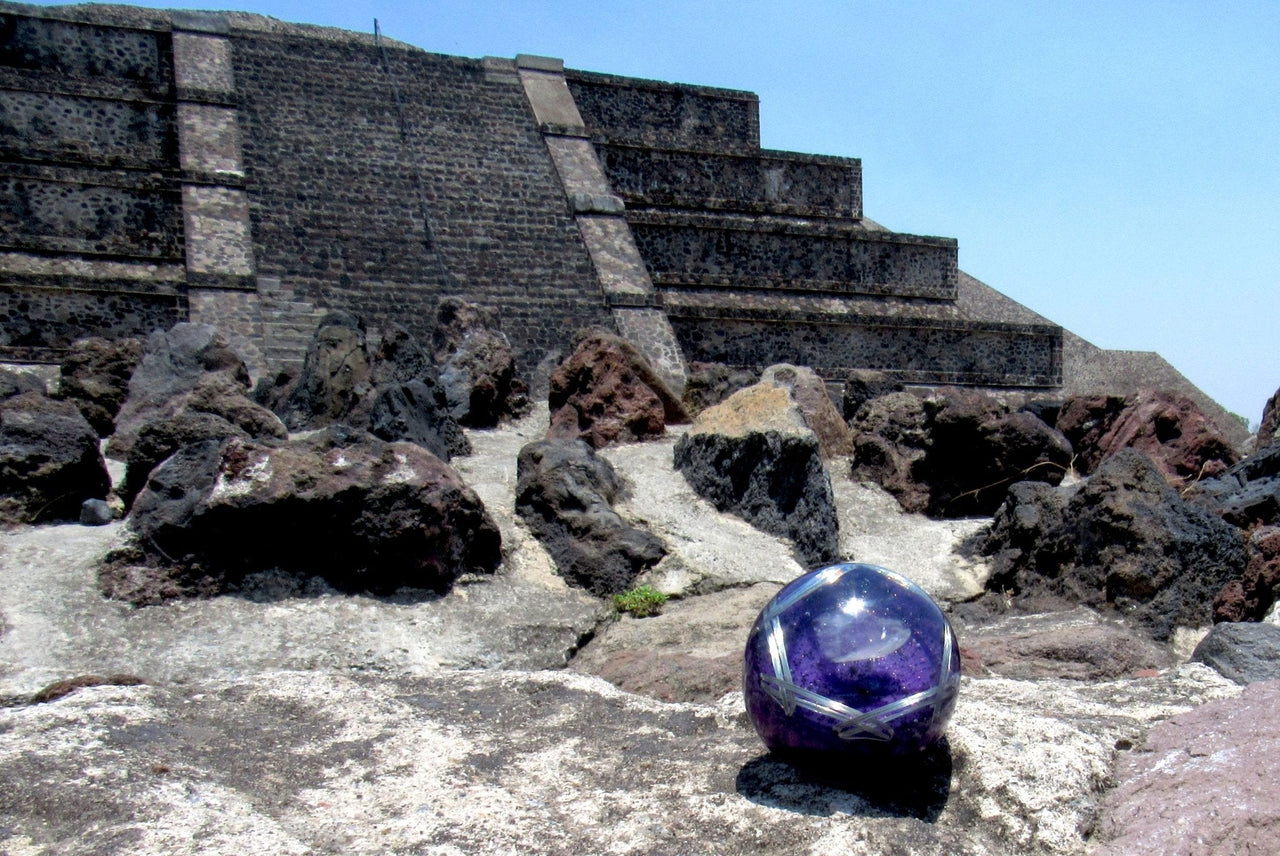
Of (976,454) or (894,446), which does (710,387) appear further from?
(976,454)

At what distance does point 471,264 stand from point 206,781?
12918 millimetres

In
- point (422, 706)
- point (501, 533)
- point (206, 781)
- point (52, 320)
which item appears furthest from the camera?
point (52, 320)

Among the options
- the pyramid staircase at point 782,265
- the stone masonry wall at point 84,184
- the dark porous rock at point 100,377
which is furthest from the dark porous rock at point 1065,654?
the stone masonry wall at point 84,184

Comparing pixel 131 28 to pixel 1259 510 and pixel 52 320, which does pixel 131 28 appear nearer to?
pixel 52 320

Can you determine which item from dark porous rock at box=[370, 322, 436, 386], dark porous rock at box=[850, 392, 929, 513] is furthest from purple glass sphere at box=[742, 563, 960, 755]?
dark porous rock at box=[370, 322, 436, 386]

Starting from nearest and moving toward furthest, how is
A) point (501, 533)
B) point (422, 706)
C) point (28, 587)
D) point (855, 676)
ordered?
point (855, 676) → point (422, 706) → point (28, 587) → point (501, 533)

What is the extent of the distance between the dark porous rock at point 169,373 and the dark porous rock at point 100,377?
32 cm

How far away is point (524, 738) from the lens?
3.93 meters

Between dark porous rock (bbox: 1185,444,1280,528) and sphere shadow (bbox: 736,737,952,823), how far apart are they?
461 centimetres

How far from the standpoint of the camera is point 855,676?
3131 millimetres

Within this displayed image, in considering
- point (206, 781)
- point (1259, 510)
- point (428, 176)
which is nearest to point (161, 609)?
point (206, 781)

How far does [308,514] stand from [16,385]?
186 inches

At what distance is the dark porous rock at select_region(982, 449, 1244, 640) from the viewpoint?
615 centimetres

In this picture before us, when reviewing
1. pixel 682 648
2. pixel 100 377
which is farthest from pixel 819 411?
pixel 100 377
